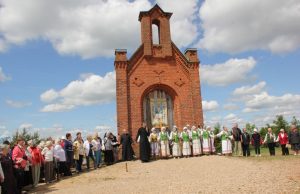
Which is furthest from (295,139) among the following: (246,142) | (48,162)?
(48,162)

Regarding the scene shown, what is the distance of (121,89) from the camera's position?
19984 mm

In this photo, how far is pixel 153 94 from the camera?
68.9 ft

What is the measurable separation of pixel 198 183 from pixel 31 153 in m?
6.16

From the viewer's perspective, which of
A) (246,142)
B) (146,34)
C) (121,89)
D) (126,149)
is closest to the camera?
(126,149)

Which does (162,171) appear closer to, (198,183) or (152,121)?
(198,183)

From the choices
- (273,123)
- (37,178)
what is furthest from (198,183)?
(273,123)

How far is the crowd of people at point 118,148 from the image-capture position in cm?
1333

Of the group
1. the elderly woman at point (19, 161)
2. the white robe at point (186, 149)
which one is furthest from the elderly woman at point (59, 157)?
the white robe at point (186, 149)

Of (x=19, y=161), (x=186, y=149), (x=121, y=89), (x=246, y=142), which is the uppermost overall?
(x=121, y=89)

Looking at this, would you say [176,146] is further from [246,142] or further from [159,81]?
[159,81]

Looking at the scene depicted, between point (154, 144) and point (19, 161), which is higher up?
point (154, 144)

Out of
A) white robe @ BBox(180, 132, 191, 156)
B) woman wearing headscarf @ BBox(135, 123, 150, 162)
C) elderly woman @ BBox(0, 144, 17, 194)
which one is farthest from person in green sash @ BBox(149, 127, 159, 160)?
elderly woman @ BBox(0, 144, 17, 194)

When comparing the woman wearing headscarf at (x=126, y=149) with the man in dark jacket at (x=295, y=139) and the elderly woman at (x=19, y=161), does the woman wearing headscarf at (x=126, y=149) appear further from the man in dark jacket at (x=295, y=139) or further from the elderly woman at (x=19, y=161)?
the man in dark jacket at (x=295, y=139)

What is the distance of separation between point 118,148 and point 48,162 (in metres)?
5.48
